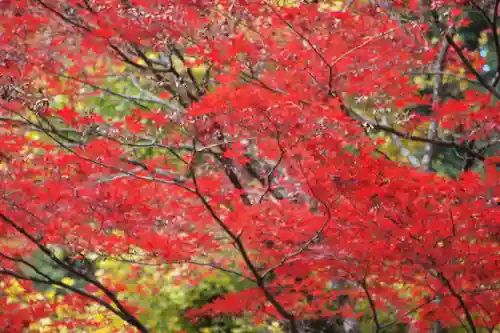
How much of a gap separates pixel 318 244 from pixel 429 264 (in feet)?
2.33

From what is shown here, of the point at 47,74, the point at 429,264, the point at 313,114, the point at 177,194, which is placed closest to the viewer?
the point at 313,114

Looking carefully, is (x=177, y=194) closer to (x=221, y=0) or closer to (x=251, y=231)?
(x=251, y=231)

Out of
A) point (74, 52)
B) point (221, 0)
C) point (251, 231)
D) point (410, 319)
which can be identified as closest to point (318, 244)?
point (251, 231)

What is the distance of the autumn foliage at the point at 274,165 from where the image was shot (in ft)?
11.7

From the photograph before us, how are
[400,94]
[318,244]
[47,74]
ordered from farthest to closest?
[47,74] < [400,94] < [318,244]

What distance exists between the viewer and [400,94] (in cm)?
443

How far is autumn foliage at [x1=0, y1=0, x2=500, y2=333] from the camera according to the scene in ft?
11.7

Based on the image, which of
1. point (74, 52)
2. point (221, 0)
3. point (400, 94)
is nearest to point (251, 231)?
point (400, 94)

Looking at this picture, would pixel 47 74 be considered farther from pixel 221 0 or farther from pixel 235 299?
pixel 235 299

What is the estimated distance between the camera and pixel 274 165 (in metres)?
4.33

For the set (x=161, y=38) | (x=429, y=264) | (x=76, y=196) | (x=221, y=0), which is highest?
(x=221, y=0)

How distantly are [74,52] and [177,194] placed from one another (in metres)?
1.37

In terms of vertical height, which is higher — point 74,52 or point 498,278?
point 74,52

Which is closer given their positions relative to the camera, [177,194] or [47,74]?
[177,194]
